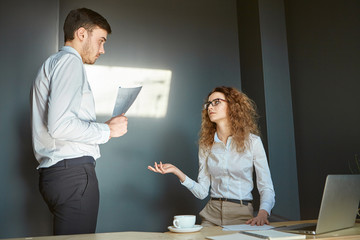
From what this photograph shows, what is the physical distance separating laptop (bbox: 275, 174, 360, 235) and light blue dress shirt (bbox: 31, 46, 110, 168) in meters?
0.97

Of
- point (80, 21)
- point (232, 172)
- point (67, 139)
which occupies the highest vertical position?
point (80, 21)

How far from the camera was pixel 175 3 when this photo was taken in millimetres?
3551

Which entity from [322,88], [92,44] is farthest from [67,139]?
[322,88]

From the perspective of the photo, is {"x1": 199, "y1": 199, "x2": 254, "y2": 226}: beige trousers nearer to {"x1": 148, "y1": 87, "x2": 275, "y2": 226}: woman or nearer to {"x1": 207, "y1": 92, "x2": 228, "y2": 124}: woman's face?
{"x1": 148, "y1": 87, "x2": 275, "y2": 226}: woman

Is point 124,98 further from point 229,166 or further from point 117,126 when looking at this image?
point 229,166

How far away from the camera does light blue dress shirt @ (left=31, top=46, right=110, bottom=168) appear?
169 centimetres

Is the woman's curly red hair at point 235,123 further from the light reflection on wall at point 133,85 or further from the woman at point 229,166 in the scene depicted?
the light reflection on wall at point 133,85

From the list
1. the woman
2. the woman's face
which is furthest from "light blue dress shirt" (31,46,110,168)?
the woman's face

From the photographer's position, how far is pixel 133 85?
3285 mm

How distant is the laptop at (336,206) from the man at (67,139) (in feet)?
2.97

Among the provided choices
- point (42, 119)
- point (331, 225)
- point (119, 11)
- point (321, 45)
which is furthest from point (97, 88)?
point (331, 225)

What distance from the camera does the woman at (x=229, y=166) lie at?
7.48 ft

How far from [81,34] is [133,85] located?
131cm

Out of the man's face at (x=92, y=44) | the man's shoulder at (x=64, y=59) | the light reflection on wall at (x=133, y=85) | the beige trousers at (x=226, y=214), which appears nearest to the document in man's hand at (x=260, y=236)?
the beige trousers at (x=226, y=214)
